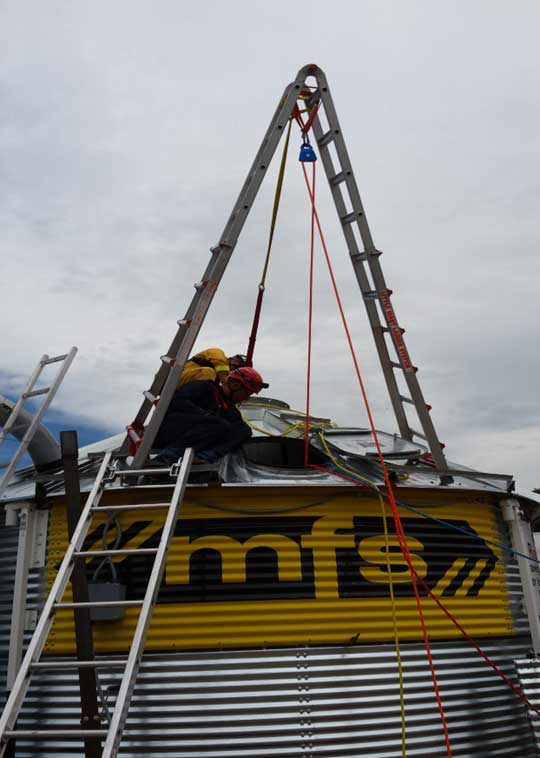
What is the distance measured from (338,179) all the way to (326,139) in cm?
50

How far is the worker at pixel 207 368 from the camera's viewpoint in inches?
296

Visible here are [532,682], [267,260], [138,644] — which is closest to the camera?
[138,644]

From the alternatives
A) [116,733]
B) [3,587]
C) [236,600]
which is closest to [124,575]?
[236,600]

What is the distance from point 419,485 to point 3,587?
4.51 metres

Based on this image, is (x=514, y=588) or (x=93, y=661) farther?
(x=514, y=588)

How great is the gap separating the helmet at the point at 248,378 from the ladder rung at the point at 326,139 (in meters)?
2.88

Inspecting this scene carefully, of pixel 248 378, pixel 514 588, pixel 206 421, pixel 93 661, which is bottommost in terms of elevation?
pixel 93 661

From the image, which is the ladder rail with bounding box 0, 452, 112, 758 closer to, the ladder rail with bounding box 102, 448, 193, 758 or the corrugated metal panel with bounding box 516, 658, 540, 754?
the ladder rail with bounding box 102, 448, 193, 758

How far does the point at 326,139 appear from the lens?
316 inches

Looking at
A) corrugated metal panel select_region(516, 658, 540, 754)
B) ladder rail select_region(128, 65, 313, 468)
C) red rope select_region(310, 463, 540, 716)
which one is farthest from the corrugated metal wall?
ladder rail select_region(128, 65, 313, 468)

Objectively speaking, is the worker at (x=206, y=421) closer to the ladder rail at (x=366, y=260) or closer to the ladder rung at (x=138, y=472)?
the ladder rung at (x=138, y=472)

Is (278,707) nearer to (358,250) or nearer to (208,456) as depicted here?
(208,456)

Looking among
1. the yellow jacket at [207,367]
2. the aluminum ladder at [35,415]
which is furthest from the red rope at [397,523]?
the aluminum ladder at [35,415]

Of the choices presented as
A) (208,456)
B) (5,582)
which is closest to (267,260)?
(208,456)
